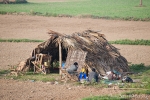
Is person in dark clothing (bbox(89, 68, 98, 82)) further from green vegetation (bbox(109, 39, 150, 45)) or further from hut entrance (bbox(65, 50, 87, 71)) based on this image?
green vegetation (bbox(109, 39, 150, 45))

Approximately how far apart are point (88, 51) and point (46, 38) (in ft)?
41.8

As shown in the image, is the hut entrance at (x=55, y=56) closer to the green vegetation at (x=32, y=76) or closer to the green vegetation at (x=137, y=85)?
the green vegetation at (x=32, y=76)

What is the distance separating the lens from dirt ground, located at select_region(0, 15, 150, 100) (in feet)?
50.3

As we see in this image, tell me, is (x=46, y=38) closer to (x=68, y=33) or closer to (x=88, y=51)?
(x=68, y=33)

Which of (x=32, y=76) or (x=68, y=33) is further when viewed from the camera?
(x=68, y=33)

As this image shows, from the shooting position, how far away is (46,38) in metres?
30.5

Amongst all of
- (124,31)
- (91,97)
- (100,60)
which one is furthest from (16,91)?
(124,31)

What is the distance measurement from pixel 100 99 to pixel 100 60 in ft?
13.8

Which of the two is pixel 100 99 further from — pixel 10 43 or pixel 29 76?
pixel 10 43

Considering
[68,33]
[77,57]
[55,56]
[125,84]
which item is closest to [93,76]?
[125,84]

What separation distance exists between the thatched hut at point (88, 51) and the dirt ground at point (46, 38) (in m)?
1.76

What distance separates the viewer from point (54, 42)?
19.0 m

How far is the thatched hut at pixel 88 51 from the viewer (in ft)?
58.1

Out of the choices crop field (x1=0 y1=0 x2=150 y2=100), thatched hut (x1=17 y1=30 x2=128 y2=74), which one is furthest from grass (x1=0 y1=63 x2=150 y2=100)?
thatched hut (x1=17 y1=30 x2=128 y2=74)
